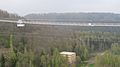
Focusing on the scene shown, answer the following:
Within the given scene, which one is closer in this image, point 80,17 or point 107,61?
point 107,61

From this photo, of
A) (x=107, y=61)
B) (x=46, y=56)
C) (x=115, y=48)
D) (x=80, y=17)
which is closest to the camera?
(x=107, y=61)

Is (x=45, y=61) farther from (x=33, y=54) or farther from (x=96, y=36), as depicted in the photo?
(x=96, y=36)

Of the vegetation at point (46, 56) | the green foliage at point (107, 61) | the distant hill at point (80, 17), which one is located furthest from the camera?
the distant hill at point (80, 17)

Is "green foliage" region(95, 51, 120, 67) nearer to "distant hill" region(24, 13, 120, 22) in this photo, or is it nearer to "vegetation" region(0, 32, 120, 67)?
"vegetation" region(0, 32, 120, 67)

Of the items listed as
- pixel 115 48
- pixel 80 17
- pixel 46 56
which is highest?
pixel 46 56

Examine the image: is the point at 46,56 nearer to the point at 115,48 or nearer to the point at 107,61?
the point at 107,61

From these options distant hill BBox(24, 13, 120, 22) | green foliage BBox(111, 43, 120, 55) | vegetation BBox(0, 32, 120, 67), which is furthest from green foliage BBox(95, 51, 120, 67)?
distant hill BBox(24, 13, 120, 22)

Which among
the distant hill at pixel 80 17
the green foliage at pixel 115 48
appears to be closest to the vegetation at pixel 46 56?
the green foliage at pixel 115 48

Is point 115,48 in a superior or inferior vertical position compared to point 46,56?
inferior

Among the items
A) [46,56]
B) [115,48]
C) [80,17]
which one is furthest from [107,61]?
[80,17]

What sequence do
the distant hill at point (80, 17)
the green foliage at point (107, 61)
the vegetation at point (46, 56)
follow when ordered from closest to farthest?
the vegetation at point (46, 56), the green foliage at point (107, 61), the distant hill at point (80, 17)

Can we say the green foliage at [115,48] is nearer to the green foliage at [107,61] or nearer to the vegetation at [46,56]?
the vegetation at [46,56]
